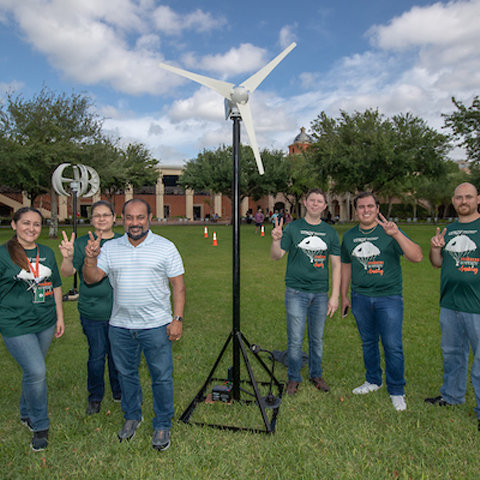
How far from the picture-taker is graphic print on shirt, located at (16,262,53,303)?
3.38 metres

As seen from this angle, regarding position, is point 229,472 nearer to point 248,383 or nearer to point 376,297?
point 248,383

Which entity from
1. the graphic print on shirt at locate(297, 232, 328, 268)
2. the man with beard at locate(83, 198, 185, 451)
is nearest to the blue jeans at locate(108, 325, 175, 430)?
the man with beard at locate(83, 198, 185, 451)

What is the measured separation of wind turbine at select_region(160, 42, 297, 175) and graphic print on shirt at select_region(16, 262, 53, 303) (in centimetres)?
225

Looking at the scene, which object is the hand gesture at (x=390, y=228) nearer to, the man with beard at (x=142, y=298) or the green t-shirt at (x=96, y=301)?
the man with beard at (x=142, y=298)

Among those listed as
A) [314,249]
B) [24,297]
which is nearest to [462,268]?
[314,249]

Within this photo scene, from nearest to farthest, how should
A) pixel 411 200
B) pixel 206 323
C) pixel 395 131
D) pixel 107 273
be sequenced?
1. pixel 107 273
2. pixel 206 323
3. pixel 395 131
4. pixel 411 200

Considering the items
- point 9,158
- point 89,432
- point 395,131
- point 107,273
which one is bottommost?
point 89,432

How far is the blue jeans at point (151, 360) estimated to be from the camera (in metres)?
3.36

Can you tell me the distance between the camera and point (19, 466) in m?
3.22

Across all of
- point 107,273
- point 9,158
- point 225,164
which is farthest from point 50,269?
point 225,164

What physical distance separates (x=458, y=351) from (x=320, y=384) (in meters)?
1.53

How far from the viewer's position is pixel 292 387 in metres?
4.40

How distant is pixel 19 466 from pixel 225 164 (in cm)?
4593

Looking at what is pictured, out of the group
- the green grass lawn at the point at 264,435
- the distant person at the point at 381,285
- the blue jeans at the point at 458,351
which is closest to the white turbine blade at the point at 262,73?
the distant person at the point at 381,285
